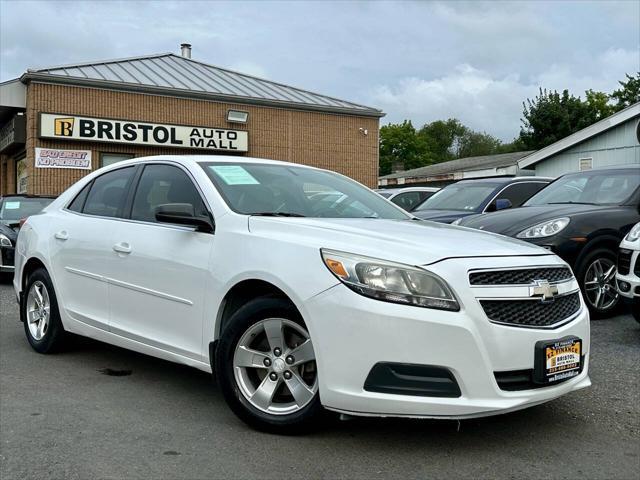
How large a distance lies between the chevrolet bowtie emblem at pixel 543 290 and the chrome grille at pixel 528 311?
3 cm

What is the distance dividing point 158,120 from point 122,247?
64.8 ft

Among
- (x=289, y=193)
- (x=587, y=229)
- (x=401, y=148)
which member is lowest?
(x=587, y=229)

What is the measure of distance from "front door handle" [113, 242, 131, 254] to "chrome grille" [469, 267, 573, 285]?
2.36 metres

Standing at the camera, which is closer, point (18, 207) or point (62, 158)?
point (18, 207)

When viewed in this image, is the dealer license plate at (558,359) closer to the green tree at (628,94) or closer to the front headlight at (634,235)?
the front headlight at (634,235)

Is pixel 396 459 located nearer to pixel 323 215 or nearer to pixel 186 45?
pixel 323 215

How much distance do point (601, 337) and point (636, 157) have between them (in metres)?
17.0

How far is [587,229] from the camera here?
22.3ft

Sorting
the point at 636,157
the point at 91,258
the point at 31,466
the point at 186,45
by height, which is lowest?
the point at 31,466

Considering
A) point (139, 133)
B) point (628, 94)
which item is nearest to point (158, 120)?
point (139, 133)

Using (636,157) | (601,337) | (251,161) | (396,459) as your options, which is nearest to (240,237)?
(251,161)

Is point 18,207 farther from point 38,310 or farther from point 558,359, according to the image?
point 558,359

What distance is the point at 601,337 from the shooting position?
6.06 metres

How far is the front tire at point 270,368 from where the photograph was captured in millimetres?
3553
